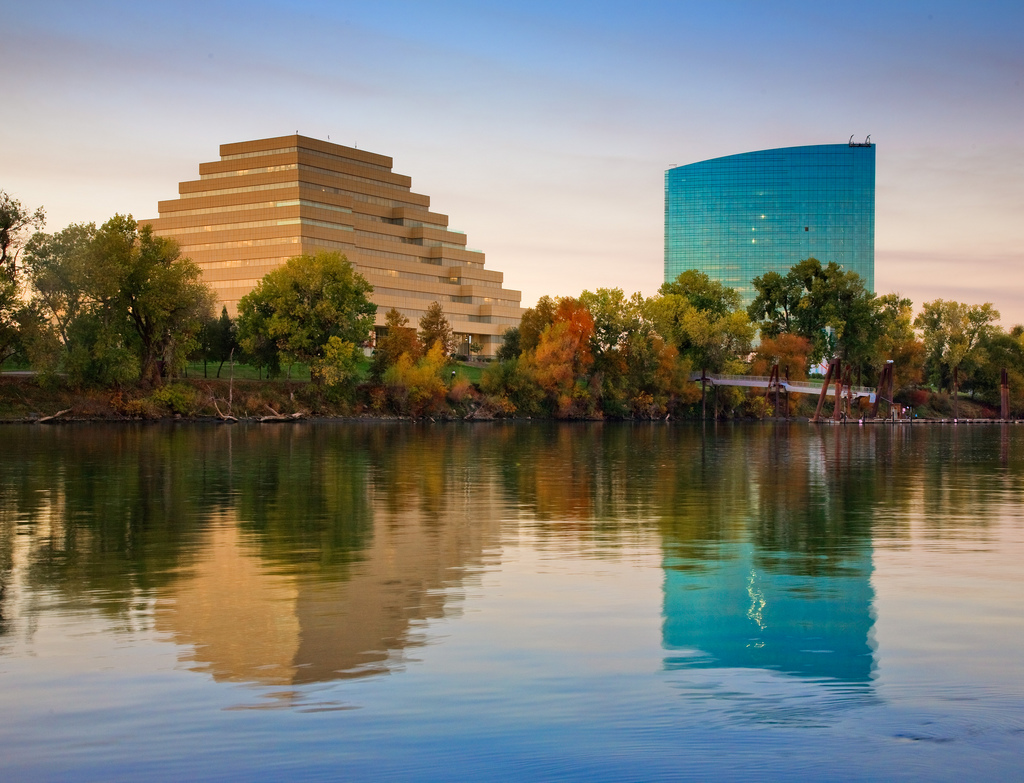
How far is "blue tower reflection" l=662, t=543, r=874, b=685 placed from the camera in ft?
38.1

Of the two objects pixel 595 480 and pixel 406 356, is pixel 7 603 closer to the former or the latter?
pixel 595 480

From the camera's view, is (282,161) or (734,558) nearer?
(734,558)

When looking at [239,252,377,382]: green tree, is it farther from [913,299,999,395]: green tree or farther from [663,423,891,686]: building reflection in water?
[913,299,999,395]: green tree

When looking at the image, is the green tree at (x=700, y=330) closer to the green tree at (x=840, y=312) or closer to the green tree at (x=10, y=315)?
the green tree at (x=840, y=312)

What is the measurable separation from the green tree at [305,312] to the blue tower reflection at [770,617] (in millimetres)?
92063

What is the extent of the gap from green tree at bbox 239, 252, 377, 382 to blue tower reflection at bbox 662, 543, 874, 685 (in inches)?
3625

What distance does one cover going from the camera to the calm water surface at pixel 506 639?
28.1 ft

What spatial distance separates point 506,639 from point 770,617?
154 inches

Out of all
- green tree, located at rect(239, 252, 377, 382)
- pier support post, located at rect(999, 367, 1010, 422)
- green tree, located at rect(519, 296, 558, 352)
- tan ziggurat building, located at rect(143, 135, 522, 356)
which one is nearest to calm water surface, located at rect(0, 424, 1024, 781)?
green tree, located at rect(239, 252, 377, 382)

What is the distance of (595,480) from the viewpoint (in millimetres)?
36656

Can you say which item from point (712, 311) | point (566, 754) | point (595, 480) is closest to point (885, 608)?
point (566, 754)

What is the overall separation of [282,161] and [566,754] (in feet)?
629

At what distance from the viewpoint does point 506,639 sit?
12.4 metres

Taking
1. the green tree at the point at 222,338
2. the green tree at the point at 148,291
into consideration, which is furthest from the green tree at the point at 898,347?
the green tree at the point at 148,291
